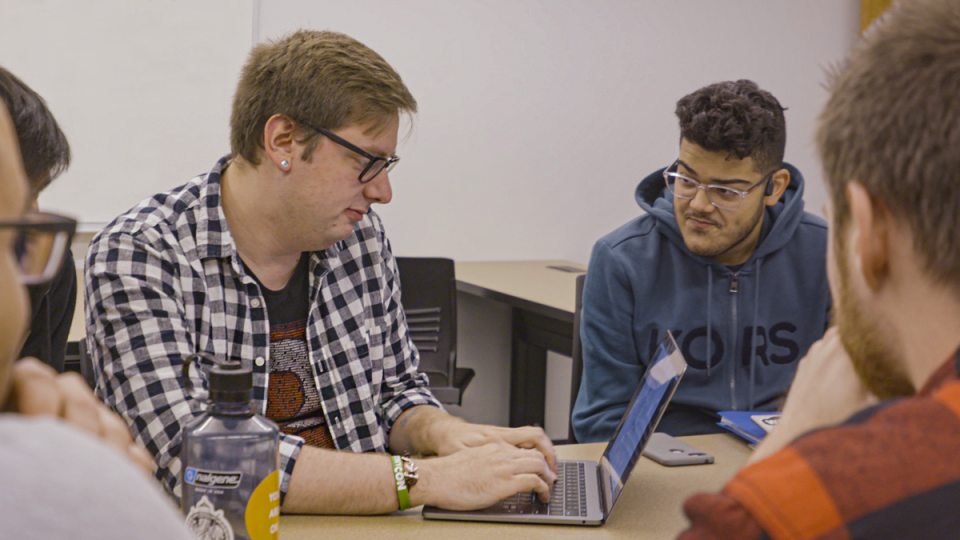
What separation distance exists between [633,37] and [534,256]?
1075 mm

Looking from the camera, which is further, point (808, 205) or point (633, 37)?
point (808, 205)

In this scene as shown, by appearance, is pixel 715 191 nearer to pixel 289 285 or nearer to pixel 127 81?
pixel 289 285

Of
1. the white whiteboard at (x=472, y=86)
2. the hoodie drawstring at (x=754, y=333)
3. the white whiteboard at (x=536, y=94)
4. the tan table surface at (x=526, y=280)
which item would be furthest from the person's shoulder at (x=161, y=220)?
the white whiteboard at (x=536, y=94)

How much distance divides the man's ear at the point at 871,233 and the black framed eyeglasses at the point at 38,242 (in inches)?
23.6

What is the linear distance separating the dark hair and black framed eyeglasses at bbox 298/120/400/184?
0.43m

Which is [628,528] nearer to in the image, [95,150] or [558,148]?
[95,150]

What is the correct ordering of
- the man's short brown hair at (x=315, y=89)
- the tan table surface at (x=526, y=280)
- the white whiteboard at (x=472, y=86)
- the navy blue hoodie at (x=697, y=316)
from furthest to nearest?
the white whiteboard at (x=472, y=86) → the tan table surface at (x=526, y=280) → the navy blue hoodie at (x=697, y=316) → the man's short brown hair at (x=315, y=89)

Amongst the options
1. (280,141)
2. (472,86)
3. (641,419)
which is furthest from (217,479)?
(472,86)

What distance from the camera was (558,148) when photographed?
4.70m

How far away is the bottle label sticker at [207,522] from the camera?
1299 millimetres

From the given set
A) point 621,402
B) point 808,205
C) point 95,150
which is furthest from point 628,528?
point 808,205

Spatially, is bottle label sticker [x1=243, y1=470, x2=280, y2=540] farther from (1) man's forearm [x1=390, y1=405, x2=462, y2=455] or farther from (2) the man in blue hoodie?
(2) the man in blue hoodie

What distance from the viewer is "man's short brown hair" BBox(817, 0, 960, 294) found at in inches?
32.9

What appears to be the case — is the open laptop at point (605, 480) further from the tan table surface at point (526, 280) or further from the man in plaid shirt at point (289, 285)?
the tan table surface at point (526, 280)
